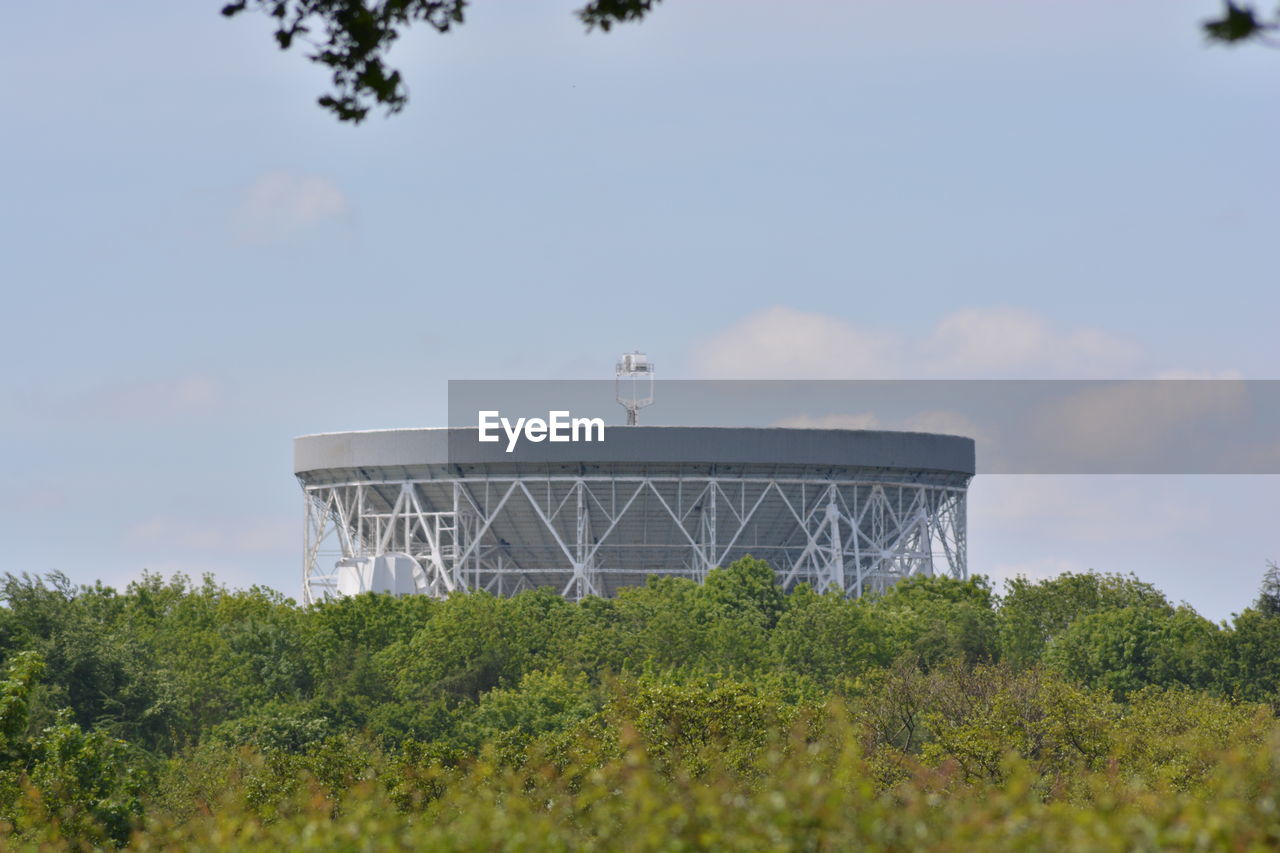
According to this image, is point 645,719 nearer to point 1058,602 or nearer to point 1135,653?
point 1135,653

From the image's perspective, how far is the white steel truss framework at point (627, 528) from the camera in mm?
110875

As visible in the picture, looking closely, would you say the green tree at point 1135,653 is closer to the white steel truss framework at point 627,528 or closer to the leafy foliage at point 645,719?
the leafy foliage at point 645,719

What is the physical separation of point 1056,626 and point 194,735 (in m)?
46.6

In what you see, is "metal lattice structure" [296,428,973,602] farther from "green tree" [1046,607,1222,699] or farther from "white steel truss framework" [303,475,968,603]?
"green tree" [1046,607,1222,699]

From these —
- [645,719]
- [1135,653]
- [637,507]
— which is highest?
[637,507]

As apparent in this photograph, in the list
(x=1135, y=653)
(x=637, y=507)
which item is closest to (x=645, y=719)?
(x=1135, y=653)

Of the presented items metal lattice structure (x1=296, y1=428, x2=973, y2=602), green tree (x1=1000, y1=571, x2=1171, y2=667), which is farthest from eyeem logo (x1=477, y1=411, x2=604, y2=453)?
green tree (x1=1000, y1=571, x2=1171, y2=667)

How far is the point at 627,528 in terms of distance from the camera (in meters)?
113

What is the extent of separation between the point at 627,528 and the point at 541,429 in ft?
24.5

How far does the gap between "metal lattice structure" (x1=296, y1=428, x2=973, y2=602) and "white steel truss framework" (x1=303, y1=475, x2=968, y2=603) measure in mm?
97

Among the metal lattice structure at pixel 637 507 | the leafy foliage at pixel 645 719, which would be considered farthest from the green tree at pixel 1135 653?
the metal lattice structure at pixel 637 507

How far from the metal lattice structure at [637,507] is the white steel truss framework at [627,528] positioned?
0.32ft

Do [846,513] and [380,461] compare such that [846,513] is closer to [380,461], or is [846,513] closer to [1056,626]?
[1056,626]

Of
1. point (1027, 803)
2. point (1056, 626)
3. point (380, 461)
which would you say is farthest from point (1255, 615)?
point (1027, 803)
